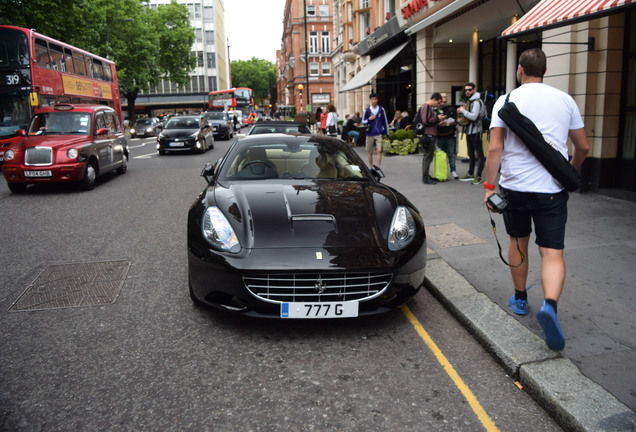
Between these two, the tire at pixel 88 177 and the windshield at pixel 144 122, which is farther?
the windshield at pixel 144 122

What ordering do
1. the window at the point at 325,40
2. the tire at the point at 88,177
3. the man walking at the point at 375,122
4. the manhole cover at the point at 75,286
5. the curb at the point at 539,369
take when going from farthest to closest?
1. the window at the point at 325,40
2. the man walking at the point at 375,122
3. the tire at the point at 88,177
4. the manhole cover at the point at 75,286
5. the curb at the point at 539,369

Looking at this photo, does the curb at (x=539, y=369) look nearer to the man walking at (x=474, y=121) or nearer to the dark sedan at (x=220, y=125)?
the man walking at (x=474, y=121)

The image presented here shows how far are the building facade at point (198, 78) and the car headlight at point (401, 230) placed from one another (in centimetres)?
8560

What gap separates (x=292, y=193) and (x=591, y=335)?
2.49 meters

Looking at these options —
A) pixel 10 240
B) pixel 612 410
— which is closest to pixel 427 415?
pixel 612 410

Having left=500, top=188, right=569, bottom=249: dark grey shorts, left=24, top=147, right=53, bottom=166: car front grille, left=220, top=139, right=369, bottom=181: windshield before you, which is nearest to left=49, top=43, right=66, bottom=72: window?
left=24, top=147, right=53, bottom=166: car front grille

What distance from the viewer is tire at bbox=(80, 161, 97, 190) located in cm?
1089

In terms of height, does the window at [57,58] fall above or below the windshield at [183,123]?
above

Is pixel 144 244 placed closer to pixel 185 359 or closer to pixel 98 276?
pixel 98 276

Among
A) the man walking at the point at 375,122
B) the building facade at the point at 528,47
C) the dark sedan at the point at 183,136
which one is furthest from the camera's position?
the dark sedan at the point at 183,136

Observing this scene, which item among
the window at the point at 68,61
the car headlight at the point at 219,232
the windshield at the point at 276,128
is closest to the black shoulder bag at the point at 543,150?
the car headlight at the point at 219,232

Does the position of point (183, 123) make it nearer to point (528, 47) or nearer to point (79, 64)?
point (79, 64)

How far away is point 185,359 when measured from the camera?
3.34 m

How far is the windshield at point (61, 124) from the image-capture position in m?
11.5
